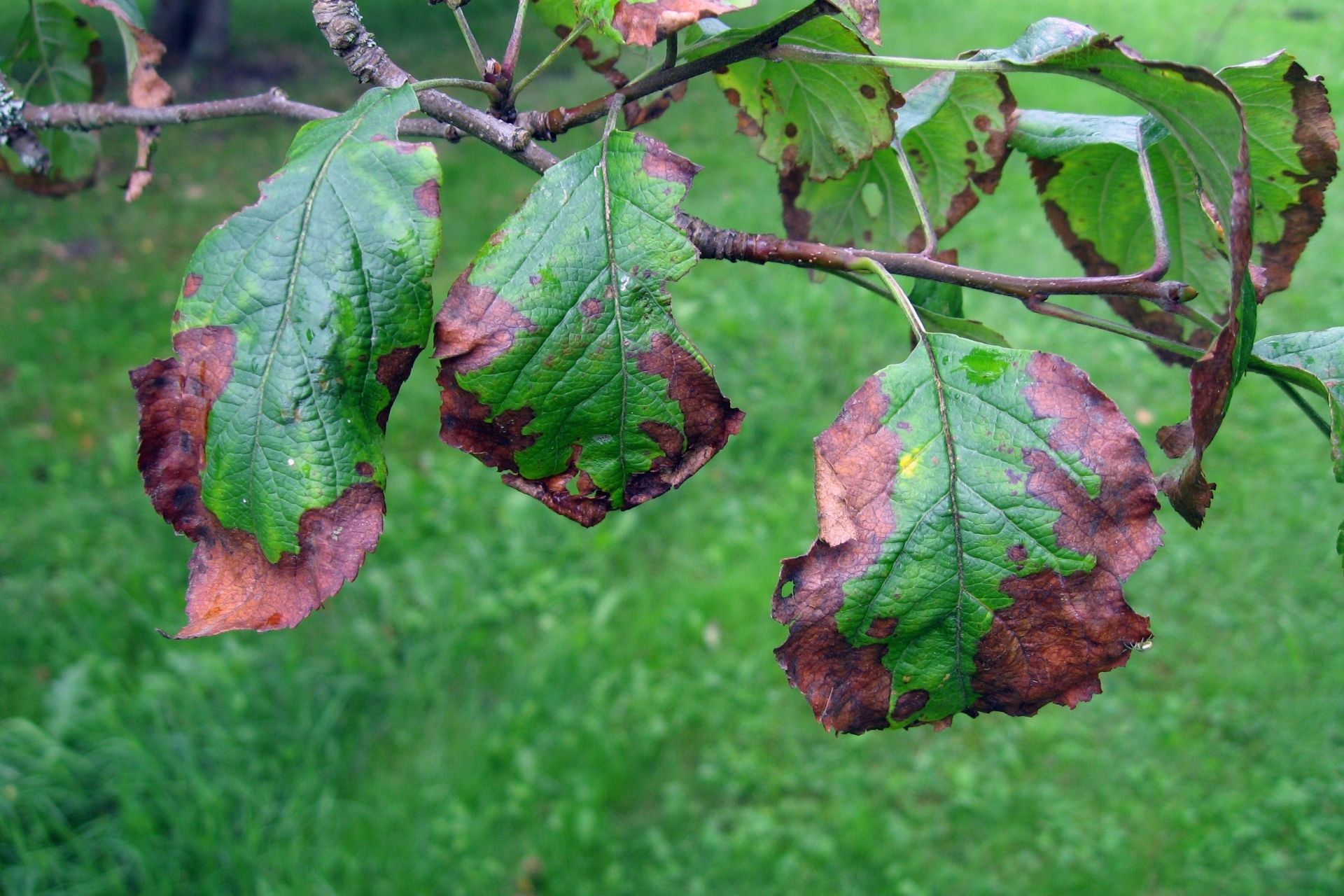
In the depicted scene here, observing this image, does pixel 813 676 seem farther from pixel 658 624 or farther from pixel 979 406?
pixel 658 624

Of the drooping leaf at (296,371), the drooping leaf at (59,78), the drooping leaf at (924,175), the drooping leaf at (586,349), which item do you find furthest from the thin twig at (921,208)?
the drooping leaf at (59,78)

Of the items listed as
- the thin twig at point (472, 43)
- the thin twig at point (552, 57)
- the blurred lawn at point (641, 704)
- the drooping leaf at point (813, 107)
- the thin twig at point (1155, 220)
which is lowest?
the blurred lawn at point (641, 704)

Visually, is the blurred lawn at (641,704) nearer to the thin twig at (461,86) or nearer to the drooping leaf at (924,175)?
the drooping leaf at (924,175)

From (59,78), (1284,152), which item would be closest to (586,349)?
(1284,152)

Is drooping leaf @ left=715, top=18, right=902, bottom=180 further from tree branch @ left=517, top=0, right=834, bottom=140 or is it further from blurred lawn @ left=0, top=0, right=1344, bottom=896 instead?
blurred lawn @ left=0, top=0, right=1344, bottom=896

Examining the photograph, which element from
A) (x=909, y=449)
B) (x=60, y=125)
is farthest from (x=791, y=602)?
(x=60, y=125)

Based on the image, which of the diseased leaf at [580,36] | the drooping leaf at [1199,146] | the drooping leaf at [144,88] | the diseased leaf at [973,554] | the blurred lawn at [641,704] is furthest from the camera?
the blurred lawn at [641,704]

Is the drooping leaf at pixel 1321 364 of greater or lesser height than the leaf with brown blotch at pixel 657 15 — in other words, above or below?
below

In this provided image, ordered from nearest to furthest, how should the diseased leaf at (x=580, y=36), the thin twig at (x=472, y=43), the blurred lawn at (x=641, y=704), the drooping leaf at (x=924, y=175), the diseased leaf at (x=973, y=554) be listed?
the diseased leaf at (x=973, y=554) → the thin twig at (x=472, y=43) → the diseased leaf at (x=580, y=36) → the drooping leaf at (x=924, y=175) → the blurred lawn at (x=641, y=704)
